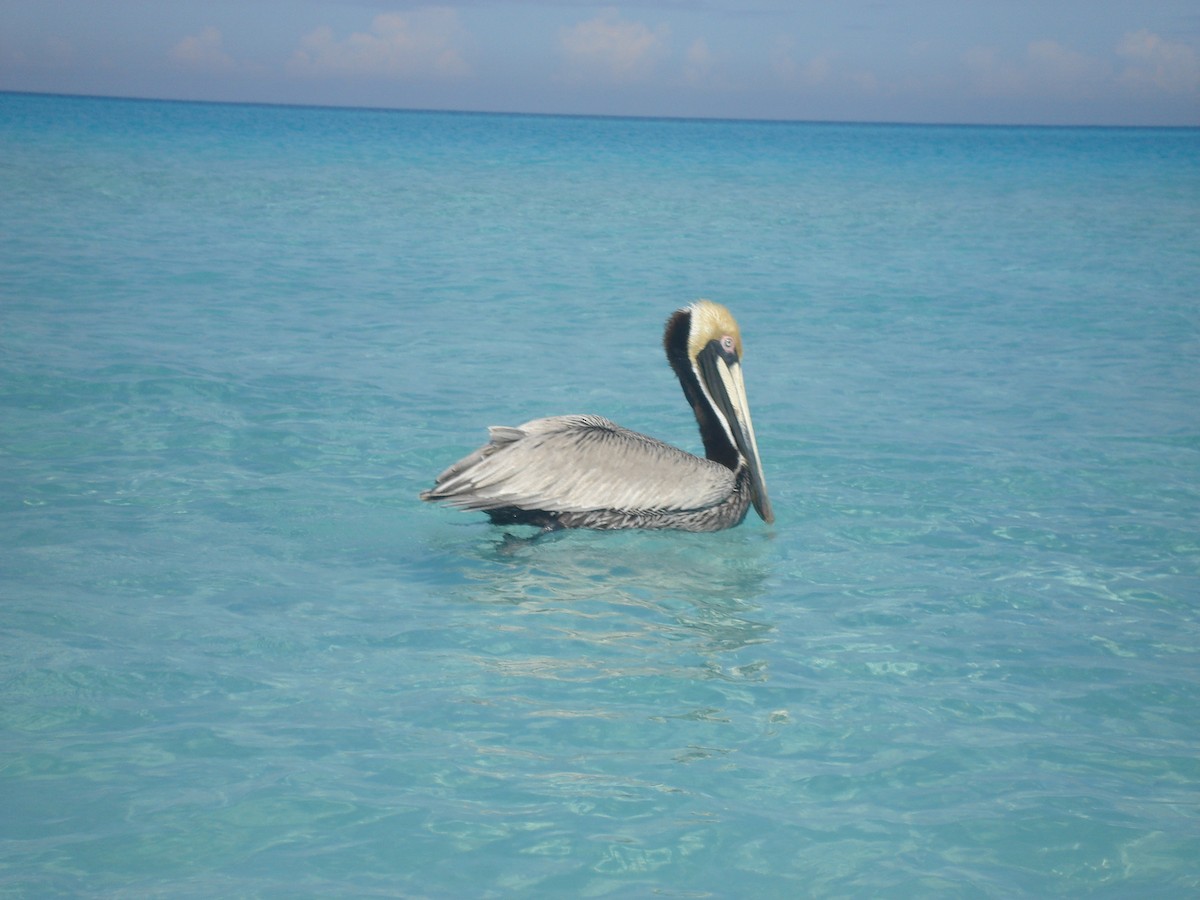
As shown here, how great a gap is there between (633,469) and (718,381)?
73 cm

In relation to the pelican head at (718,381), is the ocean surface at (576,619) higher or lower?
lower

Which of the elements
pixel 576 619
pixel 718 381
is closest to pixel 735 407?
pixel 718 381

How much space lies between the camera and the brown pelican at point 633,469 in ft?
18.2

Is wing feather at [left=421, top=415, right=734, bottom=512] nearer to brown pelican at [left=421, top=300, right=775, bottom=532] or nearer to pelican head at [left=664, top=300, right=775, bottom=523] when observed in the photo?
brown pelican at [left=421, top=300, right=775, bottom=532]

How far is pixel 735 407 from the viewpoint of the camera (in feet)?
19.9

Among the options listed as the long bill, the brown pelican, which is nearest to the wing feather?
the brown pelican

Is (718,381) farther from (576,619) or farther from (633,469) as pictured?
(576,619)

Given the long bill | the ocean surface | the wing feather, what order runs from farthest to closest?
the long bill
the wing feather
the ocean surface

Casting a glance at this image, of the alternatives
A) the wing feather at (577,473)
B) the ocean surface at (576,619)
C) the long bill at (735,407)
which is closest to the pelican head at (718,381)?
the long bill at (735,407)

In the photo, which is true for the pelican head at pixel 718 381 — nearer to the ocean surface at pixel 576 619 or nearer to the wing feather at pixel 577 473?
the wing feather at pixel 577 473

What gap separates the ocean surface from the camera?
3385 mm

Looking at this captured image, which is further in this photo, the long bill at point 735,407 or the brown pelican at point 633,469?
the long bill at point 735,407

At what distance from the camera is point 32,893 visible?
119 inches

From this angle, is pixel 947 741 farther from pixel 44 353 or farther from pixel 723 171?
pixel 723 171
